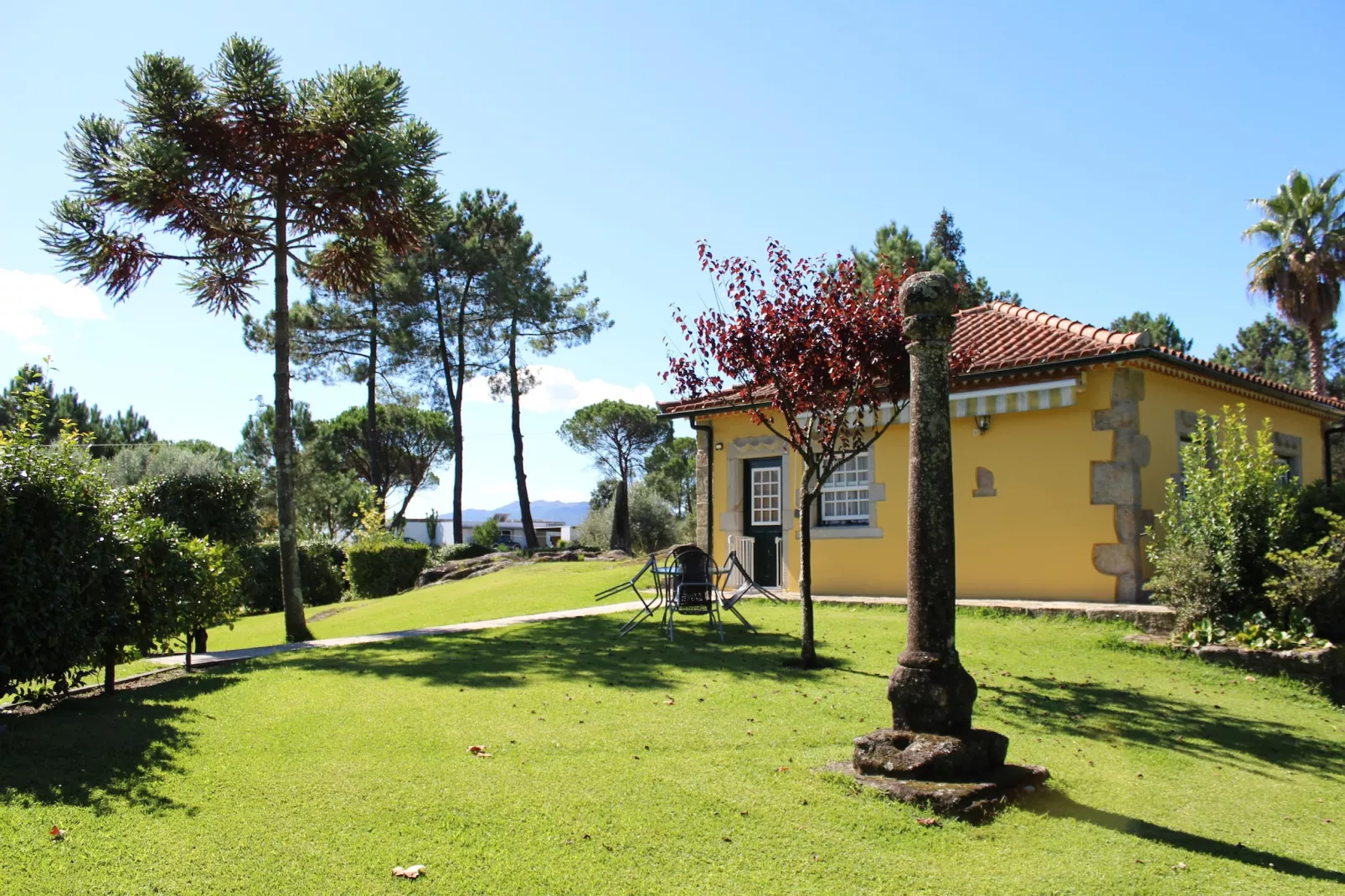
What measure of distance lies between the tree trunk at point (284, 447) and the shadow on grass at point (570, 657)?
2856 millimetres

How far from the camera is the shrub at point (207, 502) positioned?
1577 cm

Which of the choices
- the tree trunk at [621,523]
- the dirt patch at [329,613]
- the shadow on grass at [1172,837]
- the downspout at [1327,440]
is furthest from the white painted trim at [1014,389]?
the tree trunk at [621,523]

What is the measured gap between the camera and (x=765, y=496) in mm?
15172

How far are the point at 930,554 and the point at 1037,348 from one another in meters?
8.05

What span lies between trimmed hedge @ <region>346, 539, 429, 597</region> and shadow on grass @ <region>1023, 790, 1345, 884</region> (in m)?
19.0

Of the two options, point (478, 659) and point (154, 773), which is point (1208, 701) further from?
point (154, 773)

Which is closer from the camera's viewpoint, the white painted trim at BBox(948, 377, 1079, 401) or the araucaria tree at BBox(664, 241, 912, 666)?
the araucaria tree at BBox(664, 241, 912, 666)

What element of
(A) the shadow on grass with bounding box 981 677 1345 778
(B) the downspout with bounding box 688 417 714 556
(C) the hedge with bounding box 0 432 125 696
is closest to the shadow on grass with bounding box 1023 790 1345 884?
(A) the shadow on grass with bounding box 981 677 1345 778

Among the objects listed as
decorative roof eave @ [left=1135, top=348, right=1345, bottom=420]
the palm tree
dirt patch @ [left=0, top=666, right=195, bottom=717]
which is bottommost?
dirt patch @ [left=0, top=666, right=195, bottom=717]

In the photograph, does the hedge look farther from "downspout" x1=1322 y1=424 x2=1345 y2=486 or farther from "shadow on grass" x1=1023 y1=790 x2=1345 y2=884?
"downspout" x1=1322 y1=424 x2=1345 y2=486

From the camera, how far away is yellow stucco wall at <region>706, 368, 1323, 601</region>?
11.5m

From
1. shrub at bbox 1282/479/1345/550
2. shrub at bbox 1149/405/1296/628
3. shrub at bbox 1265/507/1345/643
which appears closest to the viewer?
shrub at bbox 1265/507/1345/643

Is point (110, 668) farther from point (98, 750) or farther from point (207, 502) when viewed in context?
point (207, 502)

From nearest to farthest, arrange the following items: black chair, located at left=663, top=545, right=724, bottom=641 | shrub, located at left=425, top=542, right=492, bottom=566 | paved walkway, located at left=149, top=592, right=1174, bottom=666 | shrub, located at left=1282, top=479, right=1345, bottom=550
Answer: shrub, located at left=1282, top=479, right=1345, bottom=550
paved walkway, located at left=149, top=592, right=1174, bottom=666
black chair, located at left=663, top=545, right=724, bottom=641
shrub, located at left=425, top=542, right=492, bottom=566
